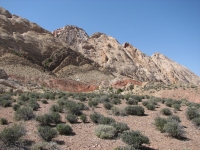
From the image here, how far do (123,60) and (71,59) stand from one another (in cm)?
2277

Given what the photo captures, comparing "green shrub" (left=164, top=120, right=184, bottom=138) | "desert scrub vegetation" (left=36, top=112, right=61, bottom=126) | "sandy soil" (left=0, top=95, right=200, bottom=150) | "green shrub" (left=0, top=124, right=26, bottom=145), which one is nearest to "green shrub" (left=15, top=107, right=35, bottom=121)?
"sandy soil" (left=0, top=95, right=200, bottom=150)

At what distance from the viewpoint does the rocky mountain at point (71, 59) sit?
57.4 m

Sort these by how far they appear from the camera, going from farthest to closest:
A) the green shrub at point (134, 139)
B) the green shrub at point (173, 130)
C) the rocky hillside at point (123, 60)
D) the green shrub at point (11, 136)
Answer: the rocky hillside at point (123, 60)
the green shrub at point (173, 130)
the green shrub at point (134, 139)
the green shrub at point (11, 136)

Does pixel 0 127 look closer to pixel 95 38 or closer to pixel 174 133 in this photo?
pixel 174 133

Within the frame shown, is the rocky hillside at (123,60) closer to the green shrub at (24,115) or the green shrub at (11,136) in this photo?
the green shrub at (24,115)

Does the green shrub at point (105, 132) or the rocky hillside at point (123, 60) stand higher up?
the rocky hillside at point (123, 60)

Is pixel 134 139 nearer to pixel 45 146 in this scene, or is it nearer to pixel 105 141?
pixel 105 141

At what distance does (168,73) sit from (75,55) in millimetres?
42014

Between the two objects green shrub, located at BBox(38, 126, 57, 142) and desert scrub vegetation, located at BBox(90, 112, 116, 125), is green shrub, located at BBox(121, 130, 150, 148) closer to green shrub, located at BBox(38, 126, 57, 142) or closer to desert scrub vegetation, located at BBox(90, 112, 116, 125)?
desert scrub vegetation, located at BBox(90, 112, 116, 125)

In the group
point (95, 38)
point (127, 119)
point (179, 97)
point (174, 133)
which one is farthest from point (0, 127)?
point (95, 38)

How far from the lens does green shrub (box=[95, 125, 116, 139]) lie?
10258mm

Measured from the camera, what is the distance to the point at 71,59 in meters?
70.1

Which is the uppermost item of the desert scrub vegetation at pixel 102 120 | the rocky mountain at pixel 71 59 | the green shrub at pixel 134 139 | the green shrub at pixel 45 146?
the rocky mountain at pixel 71 59

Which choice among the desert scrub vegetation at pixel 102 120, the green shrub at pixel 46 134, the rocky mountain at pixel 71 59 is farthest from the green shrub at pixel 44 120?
the rocky mountain at pixel 71 59
